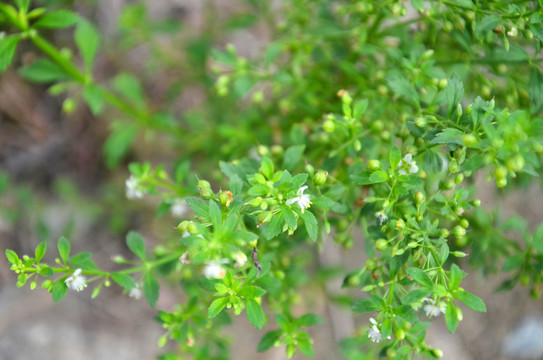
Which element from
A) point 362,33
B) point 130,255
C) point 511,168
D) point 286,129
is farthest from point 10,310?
point 511,168

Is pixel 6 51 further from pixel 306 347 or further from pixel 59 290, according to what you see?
pixel 306 347

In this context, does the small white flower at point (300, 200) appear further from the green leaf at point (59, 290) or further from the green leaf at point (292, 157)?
the green leaf at point (59, 290)

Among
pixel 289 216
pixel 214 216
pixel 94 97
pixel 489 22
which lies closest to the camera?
pixel 214 216

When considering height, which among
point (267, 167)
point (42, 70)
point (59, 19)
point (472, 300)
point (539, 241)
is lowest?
point (539, 241)

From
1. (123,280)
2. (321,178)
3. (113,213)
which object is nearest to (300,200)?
(321,178)

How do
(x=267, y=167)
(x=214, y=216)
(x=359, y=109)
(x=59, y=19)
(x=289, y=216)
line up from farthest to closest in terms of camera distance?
(x=59, y=19) → (x=359, y=109) → (x=267, y=167) → (x=289, y=216) → (x=214, y=216)

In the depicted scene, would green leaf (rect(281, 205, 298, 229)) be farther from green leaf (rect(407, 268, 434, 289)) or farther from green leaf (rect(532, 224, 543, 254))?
green leaf (rect(532, 224, 543, 254))

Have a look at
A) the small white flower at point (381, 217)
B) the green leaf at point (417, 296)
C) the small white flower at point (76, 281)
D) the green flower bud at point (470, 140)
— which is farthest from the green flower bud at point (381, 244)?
the small white flower at point (76, 281)
